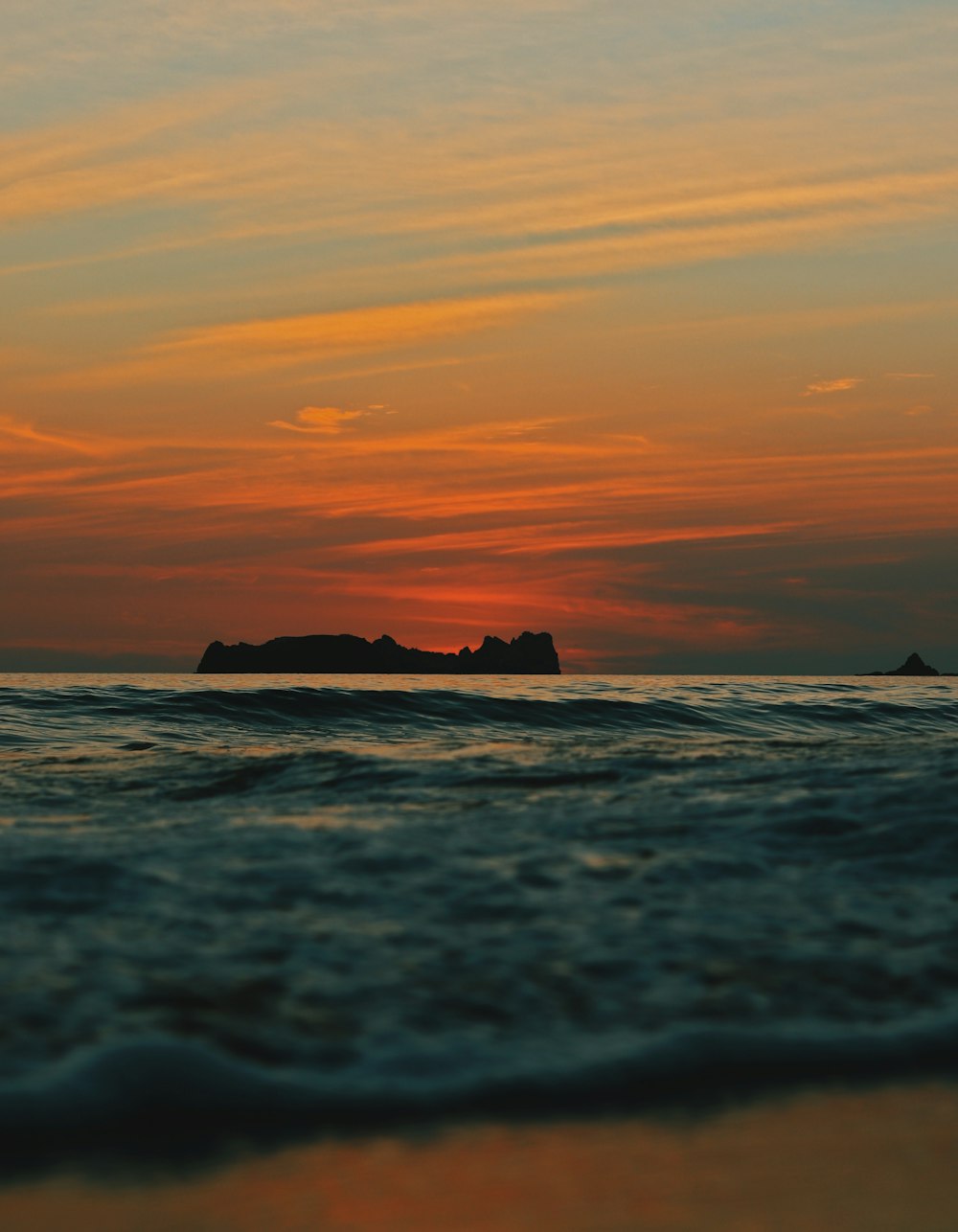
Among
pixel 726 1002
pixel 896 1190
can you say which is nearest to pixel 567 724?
pixel 726 1002

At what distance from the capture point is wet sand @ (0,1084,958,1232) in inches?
103

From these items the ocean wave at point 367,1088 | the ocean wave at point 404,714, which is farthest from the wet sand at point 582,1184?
the ocean wave at point 404,714

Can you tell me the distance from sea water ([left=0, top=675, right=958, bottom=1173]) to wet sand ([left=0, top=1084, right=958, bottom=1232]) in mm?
190

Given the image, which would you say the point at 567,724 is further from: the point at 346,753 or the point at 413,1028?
the point at 413,1028

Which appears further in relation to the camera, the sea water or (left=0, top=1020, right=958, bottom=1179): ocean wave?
the sea water

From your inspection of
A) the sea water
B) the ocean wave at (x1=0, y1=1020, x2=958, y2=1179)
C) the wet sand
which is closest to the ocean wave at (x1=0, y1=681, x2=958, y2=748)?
the sea water

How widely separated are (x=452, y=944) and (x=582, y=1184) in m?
1.93

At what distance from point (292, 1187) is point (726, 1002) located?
188 cm

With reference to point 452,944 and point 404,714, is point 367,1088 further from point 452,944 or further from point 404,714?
point 404,714

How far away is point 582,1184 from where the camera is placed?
283cm

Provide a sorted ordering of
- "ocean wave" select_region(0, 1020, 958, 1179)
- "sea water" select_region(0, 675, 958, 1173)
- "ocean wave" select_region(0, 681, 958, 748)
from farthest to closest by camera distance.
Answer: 1. "ocean wave" select_region(0, 681, 958, 748)
2. "sea water" select_region(0, 675, 958, 1173)
3. "ocean wave" select_region(0, 1020, 958, 1179)

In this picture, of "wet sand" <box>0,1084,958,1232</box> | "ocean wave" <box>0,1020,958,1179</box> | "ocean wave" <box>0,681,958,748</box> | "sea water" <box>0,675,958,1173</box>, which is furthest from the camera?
"ocean wave" <box>0,681,958,748</box>

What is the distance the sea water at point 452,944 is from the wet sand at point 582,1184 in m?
0.19

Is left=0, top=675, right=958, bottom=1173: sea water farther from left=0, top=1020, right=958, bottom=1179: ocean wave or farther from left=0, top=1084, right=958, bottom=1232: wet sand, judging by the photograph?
left=0, top=1084, right=958, bottom=1232: wet sand
